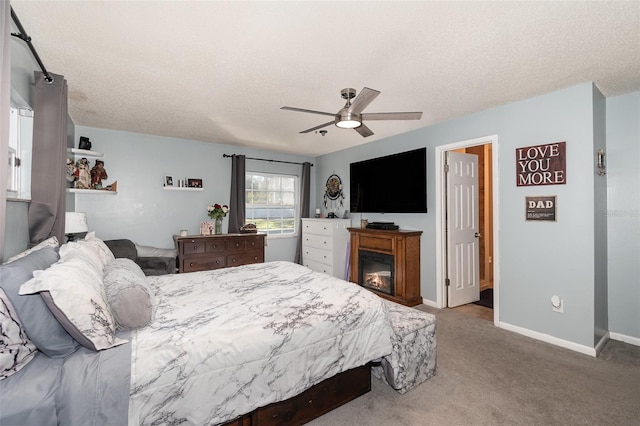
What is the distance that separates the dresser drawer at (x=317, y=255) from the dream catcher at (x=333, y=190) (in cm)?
105

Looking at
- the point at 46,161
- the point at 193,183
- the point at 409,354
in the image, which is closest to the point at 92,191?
the point at 193,183

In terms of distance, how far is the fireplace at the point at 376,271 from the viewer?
4219 millimetres

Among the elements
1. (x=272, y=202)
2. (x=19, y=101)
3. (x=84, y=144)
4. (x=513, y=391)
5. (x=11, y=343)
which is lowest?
(x=513, y=391)

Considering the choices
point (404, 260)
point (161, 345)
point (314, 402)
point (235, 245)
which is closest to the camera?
point (161, 345)

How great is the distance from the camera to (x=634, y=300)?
2818 millimetres

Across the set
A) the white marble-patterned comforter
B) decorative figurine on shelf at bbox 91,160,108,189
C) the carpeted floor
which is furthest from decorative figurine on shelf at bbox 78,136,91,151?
the carpeted floor

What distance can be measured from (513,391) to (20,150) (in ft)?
13.5

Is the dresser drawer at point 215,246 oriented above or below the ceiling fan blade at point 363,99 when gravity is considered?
below

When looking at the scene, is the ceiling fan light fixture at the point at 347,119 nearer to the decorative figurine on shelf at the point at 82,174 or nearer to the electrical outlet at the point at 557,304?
the electrical outlet at the point at 557,304

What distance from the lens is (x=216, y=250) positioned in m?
4.55

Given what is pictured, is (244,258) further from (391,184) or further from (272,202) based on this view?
(391,184)

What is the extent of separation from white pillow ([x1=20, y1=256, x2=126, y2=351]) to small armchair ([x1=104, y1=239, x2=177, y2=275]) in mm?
2759

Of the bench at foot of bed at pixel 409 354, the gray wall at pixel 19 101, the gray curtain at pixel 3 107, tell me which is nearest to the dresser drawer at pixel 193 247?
Result: the gray wall at pixel 19 101

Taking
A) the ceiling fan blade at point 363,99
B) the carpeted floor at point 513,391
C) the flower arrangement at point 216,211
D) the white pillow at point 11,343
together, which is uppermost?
the ceiling fan blade at point 363,99
